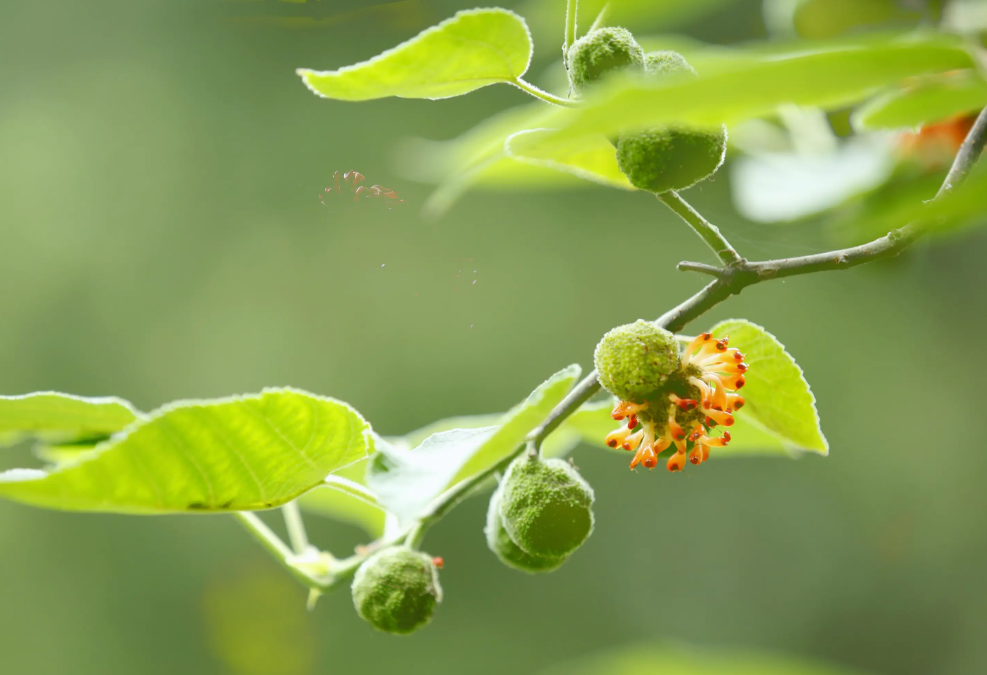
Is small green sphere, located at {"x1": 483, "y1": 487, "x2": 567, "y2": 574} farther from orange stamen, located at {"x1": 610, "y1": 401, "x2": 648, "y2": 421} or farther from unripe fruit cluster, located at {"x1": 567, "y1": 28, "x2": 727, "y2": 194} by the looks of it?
unripe fruit cluster, located at {"x1": 567, "y1": 28, "x2": 727, "y2": 194}

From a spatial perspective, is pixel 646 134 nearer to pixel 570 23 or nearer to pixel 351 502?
pixel 570 23

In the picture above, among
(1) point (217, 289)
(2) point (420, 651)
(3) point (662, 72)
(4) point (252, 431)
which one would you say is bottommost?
(2) point (420, 651)

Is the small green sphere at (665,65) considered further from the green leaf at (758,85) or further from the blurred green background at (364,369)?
the blurred green background at (364,369)

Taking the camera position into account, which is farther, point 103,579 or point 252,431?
point 103,579

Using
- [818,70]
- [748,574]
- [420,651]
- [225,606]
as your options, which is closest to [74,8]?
[225,606]

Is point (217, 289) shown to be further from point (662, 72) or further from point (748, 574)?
point (662, 72)

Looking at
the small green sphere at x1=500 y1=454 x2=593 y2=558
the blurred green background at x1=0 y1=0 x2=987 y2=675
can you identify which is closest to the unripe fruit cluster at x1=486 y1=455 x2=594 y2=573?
the small green sphere at x1=500 y1=454 x2=593 y2=558
